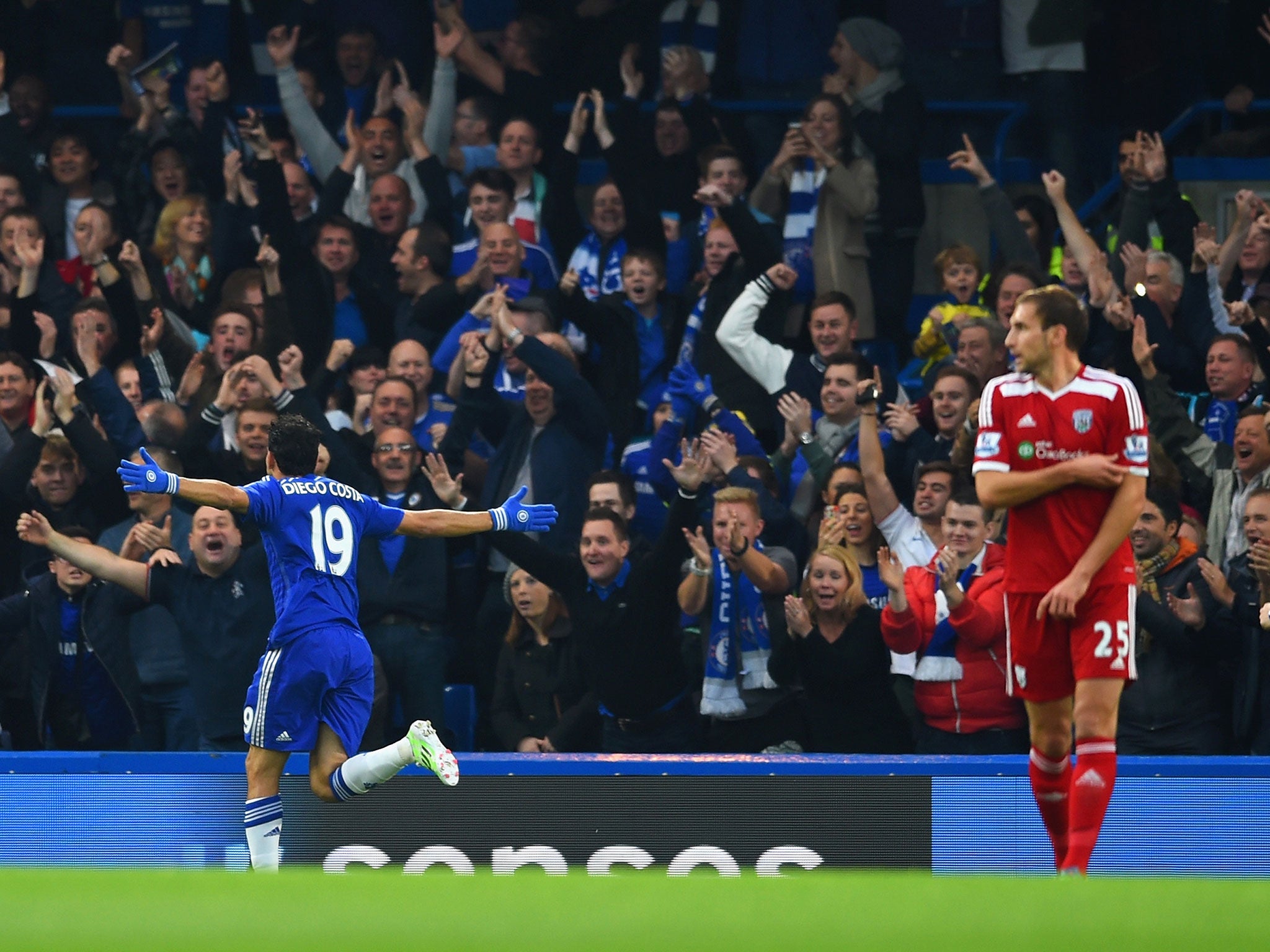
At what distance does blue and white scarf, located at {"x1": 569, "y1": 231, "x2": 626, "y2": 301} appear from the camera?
34.9 ft

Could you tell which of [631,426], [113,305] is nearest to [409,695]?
[631,426]

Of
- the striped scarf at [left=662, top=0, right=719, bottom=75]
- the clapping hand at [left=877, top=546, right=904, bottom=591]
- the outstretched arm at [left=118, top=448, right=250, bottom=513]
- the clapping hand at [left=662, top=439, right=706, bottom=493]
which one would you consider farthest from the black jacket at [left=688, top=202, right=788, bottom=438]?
the outstretched arm at [left=118, top=448, right=250, bottom=513]

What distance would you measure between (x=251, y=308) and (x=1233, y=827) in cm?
579

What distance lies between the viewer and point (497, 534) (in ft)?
28.8

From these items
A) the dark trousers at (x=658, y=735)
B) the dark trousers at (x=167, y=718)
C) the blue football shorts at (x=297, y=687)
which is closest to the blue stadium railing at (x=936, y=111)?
the dark trousers at (x=658, y=735)

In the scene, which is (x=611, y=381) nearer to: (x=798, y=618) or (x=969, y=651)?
(x=798, y=618)

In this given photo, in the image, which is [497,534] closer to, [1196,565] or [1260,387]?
[1196,565]

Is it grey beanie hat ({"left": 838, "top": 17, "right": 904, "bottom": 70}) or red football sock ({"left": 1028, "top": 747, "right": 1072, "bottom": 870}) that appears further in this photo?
grey beanie hat ({"left": 838, "top": 17, "right": 904, "bottom": 70})

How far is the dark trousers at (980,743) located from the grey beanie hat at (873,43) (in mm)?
4634

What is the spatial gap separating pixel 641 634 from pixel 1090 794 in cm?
291

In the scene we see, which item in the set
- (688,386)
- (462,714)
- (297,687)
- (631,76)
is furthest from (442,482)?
(631,76)

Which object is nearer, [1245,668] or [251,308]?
[1245,668]

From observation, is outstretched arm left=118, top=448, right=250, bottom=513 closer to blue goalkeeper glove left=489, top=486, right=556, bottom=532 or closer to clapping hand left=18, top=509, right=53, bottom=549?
blue goalkeeper glove left=489, top=486, right=556, bottom=532

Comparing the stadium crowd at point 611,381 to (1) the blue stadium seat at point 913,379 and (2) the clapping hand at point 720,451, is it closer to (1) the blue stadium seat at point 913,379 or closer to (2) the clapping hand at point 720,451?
(2) the clapping hand at point 720,451
